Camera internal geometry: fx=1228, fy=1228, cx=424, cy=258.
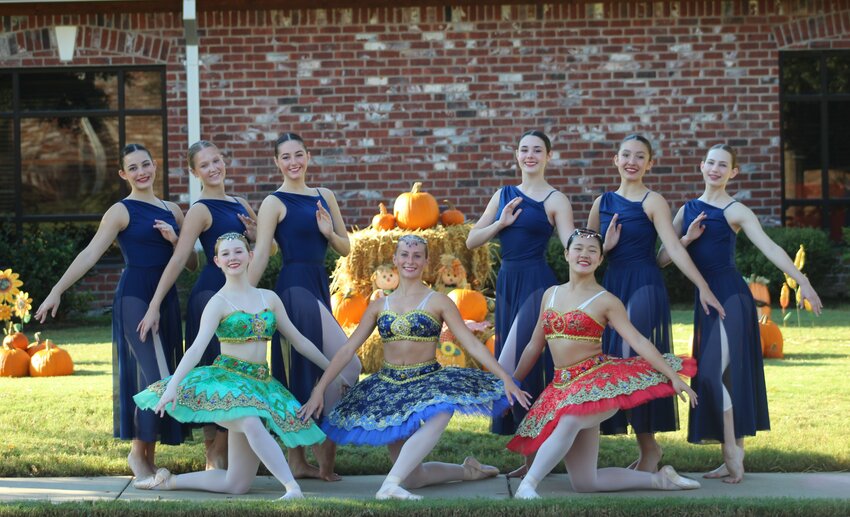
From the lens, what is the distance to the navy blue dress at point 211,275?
6289 millimetres

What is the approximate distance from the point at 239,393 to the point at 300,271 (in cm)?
93

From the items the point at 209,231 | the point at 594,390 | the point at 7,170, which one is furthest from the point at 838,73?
the point at 209,231

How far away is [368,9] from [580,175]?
3026 mm

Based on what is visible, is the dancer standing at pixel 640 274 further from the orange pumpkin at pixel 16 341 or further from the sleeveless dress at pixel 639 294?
the orange pumpkin at pixel 16 341

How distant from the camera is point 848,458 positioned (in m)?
6.42

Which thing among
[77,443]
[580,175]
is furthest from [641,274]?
[580,175]

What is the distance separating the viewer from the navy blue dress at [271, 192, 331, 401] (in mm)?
6293

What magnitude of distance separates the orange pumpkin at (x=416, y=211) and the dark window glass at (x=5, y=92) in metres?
6.25

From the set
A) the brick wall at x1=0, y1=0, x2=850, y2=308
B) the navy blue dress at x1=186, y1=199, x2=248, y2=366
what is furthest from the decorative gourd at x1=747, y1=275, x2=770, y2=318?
the navy blue dress at x1=186, y1=199, x2=248, y2=366

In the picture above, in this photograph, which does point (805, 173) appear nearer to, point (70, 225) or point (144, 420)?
point (70, 225)

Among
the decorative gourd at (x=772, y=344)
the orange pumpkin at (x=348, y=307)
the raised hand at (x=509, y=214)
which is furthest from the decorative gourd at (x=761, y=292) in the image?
the raised hand at (x=509, y=214)

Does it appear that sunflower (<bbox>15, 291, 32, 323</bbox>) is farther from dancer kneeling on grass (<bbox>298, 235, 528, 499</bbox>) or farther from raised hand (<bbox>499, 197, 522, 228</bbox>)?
raised hand (<bbox>499, 197, 522, 228</bbox>)

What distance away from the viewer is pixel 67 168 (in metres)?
14.3

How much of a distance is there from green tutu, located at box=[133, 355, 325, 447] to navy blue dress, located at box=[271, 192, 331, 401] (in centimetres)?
40
